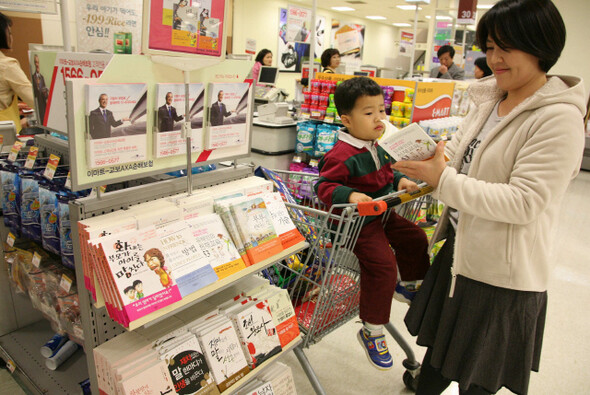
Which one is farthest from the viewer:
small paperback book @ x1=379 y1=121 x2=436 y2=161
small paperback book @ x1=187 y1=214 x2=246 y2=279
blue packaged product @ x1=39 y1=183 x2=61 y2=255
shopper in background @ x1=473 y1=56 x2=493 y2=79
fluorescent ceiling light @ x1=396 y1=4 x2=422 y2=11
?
fluorescent ceiling light @ x1=396 y1=4 x2=422 y2=11

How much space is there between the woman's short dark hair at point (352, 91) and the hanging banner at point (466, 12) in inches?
274

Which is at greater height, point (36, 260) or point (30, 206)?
point (30, 206)

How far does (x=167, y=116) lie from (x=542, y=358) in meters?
2.81

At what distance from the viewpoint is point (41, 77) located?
2020mm

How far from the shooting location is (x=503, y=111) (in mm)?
1593

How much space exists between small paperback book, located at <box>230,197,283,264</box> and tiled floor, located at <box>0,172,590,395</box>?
119 centimetres

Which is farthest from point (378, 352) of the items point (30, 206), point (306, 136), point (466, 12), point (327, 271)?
point (466, 12)

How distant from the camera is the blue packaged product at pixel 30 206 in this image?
74.2 inches

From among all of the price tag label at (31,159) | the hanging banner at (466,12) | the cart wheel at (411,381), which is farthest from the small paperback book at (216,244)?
the hanging banner at (466,12)

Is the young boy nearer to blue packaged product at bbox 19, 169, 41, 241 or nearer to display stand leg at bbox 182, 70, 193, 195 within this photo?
display stand leg at bbox 182, 70, 193, 195

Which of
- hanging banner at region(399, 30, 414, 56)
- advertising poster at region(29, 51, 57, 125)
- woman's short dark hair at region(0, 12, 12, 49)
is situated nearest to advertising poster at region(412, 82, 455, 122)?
advertising poster at region(29, 51, 57, 125)

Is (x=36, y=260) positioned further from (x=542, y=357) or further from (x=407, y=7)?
(x=407, y=7)

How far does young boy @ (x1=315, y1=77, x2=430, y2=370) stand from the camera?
76.0 inches

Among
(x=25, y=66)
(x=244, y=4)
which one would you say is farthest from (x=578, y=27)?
(x=25, y=66)
